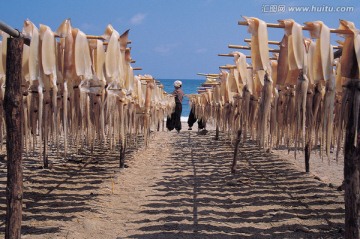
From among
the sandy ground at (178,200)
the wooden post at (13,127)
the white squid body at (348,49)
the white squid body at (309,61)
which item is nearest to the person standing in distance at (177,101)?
the sandy ground at (178,200)

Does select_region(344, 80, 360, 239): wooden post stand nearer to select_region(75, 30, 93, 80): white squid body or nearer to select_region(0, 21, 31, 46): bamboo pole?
select_region(75, 30, 93, 80): white squid body

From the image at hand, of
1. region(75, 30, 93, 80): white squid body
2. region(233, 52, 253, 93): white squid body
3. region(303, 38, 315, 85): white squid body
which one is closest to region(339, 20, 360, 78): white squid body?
region(303, 38, 315, 85): white squid body

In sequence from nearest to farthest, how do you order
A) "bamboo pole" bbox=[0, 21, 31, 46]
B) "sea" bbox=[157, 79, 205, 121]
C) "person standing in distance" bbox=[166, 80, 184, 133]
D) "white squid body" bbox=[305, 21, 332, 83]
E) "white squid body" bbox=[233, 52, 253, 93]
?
"bamboo pole" bbox=[0, 21, 31, 46] → "white squid body" bbox=[305, 21, 332, 83] → "white squid body" bbox=[233, 52, 253, 93] → "person standing in distance" bbox=[166, 80, 184, 133] → "sea" bbox=[157, 79, 205, 121]

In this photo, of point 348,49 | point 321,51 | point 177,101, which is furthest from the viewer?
point 177,101

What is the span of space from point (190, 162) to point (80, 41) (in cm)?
744

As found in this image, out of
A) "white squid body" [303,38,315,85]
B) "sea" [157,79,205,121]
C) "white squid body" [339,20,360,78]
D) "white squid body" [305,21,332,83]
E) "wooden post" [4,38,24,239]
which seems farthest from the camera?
"sea" [157,79,205,121]

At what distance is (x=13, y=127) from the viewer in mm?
3902

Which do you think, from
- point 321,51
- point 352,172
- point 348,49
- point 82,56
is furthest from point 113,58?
point 352,172

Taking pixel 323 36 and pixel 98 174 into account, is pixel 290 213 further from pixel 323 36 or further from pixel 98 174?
pixel 98 174

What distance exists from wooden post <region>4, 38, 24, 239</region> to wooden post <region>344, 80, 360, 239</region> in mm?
3219

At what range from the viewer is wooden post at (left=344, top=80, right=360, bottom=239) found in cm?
417

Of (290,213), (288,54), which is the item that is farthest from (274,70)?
(290,213)

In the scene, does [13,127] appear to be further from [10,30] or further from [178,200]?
[178,200]

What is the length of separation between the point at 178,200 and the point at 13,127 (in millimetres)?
3661
